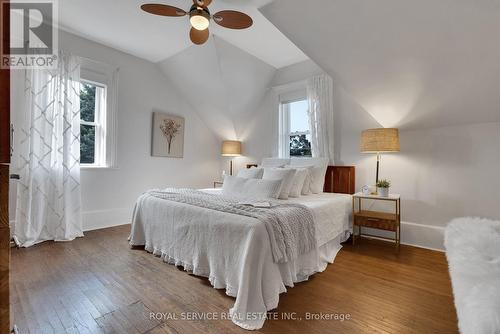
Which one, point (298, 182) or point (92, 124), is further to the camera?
point (92, 124)

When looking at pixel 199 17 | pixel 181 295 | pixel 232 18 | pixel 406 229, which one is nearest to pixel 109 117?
pixel 199 17

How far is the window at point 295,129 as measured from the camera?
411 cm

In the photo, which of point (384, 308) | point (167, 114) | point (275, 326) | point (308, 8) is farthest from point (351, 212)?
point (167, 114)

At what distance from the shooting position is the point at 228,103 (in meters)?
4.35

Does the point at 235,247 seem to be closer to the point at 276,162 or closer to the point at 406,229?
the point at 276,162

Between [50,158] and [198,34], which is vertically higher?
[198,34]

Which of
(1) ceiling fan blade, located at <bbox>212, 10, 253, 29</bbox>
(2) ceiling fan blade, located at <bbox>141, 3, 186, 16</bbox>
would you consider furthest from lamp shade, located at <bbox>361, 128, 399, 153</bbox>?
(2) ceiling fan blade, located at <bbox>141, 3, 186, 16</bbox>

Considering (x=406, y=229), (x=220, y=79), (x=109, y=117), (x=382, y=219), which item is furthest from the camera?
(x=220, y=79)

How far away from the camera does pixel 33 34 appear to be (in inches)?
115

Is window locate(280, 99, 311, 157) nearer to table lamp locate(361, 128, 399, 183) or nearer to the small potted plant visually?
table lamp locate(361, 128, 399, 183)

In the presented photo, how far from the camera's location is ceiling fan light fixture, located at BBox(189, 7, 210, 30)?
2.10m

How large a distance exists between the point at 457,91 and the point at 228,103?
10.5 feet

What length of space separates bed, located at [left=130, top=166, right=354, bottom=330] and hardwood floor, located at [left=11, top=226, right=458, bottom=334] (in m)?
0.10

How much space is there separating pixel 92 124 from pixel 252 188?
2.75 m
